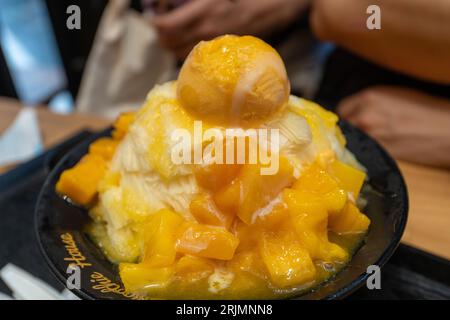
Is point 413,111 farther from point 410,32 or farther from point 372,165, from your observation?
point 372,165

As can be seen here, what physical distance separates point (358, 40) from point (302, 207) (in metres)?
0.84

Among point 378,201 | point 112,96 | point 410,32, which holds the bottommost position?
point 112,96

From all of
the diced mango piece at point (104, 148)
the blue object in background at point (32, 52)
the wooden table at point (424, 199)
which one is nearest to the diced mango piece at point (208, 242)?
the diced mango piece at point (104, 148)

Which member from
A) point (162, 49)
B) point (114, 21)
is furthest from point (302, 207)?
point (114, 21)

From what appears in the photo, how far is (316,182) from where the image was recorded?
0.76 m

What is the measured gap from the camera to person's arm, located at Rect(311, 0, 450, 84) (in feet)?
3.92

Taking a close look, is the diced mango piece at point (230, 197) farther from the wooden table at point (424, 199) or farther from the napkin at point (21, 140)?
the napkin at point (21, 140)

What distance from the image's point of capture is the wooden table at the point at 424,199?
106cm

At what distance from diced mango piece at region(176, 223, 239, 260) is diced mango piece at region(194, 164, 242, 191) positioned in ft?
0.23

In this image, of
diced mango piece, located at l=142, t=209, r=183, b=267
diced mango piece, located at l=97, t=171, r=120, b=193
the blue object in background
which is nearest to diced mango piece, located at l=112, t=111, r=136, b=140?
diced mango piece, located at l=97, t=171, r=120, b=193

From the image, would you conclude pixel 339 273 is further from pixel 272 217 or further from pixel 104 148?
pixel 104 148

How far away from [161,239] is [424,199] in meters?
0.81

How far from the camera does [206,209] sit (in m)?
0.72

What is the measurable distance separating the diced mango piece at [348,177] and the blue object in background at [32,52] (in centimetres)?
225
